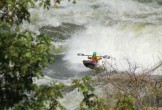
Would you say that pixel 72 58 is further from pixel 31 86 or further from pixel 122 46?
pixel 31 86

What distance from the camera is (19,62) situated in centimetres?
377

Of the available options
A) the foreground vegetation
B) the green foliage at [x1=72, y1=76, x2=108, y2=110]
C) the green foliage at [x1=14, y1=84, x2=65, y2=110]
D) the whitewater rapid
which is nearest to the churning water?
the whitewater rapid

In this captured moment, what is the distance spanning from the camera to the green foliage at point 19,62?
12.4ft

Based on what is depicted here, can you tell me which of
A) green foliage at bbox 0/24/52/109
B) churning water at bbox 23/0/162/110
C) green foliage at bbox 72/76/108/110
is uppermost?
green foliage at bbox 0/24/52/109

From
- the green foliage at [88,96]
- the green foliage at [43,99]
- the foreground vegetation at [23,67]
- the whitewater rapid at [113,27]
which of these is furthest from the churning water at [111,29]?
the green foliage at [43,99]

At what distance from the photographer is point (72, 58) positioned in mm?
17312

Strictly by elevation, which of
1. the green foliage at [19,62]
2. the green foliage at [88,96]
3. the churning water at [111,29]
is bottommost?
the churning water at [111,29]

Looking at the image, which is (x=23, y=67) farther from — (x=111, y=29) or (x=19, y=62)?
(x=111, y=29)

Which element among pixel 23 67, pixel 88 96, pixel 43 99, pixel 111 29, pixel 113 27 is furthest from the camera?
pixel 113 27

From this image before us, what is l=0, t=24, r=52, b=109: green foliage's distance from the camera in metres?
3.77

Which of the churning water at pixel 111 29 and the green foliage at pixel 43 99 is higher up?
the green foliage at pixel 43 99

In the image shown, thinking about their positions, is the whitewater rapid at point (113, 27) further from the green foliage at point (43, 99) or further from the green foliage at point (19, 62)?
the green foliage at point (19, 62)

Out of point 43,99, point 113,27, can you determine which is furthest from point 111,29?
point 43,99

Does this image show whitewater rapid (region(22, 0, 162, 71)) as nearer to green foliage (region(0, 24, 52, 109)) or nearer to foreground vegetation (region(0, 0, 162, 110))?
foreground vegetation (region(0, 0, 162, 110))
